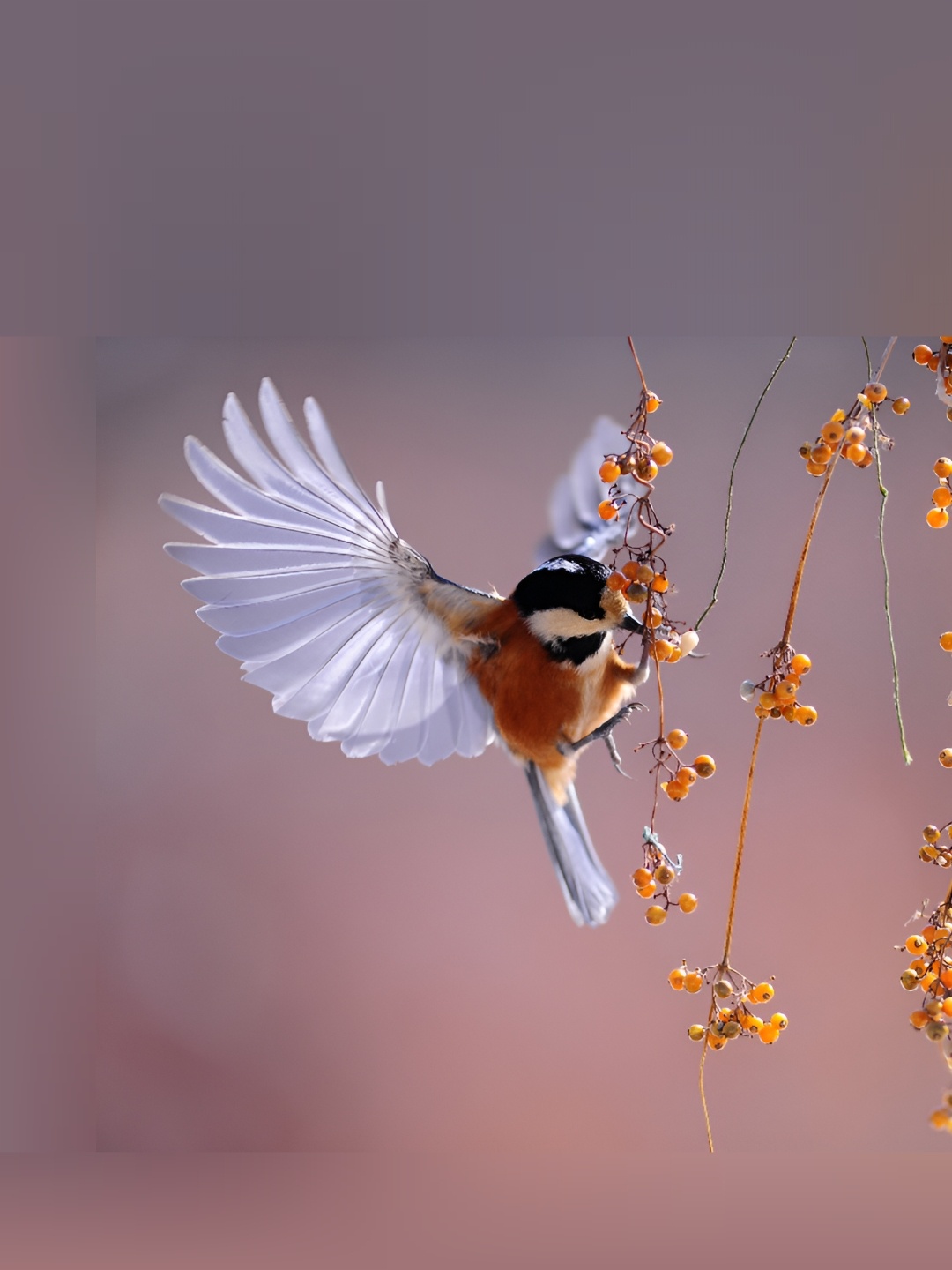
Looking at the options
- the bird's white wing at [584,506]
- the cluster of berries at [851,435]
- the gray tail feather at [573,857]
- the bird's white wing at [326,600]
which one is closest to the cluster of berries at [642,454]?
the cluster of berries at [851,435]

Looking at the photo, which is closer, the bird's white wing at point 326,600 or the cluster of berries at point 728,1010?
the cluster of berries at point 728,1010

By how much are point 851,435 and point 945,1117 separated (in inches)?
13.9

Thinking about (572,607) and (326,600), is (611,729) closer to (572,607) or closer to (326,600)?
(572,607)

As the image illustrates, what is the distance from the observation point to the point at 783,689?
2.04 feet

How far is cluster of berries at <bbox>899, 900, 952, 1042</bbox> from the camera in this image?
0.57 m

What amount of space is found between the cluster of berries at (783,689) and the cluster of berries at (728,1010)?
6.2 inches

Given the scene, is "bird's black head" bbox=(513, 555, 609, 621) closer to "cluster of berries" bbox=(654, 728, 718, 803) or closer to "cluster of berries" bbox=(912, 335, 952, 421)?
"cluster of berries" bbox=(654, 728, 718, 803)

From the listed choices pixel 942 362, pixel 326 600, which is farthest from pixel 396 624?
pixel 942 362

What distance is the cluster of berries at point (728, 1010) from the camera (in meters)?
0.64

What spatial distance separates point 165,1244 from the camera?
0.78m

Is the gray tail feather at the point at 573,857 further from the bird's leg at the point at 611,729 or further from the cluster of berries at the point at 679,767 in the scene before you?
the cluster of berries at the point at 679,767

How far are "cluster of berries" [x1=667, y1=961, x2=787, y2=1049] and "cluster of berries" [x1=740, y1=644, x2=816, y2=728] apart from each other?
0.52 ft

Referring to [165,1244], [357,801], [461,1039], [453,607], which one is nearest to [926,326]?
[453,607]

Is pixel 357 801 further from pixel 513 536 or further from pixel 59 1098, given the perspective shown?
pixel 59 1098
